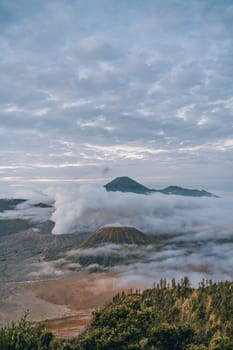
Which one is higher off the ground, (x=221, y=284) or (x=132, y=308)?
(x=132, y=308)

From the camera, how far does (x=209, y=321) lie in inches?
4705

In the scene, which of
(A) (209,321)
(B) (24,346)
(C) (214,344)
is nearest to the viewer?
(B) (24,346)

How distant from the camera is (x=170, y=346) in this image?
67625 millimetres

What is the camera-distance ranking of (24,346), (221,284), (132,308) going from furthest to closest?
(221,284)
(132,308)
(24,346)

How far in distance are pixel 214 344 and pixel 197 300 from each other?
8216 cm

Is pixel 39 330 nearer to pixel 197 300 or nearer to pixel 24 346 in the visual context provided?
pixel 24 346

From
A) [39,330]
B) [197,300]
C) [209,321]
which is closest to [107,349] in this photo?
[39,330]

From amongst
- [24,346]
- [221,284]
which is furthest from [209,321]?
[24,346]

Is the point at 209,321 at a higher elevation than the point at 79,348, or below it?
below

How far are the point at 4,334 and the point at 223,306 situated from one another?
299 feet

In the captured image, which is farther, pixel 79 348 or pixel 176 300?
pixel 176 300

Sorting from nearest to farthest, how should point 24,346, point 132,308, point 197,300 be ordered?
point 24,346, point 132,308, point 197,300

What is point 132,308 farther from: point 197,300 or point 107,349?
point 197,300

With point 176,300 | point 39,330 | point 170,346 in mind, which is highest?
point 39,330
